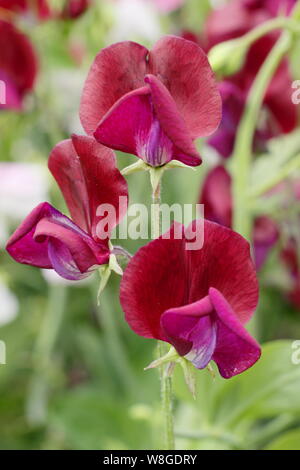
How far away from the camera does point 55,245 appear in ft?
1.51

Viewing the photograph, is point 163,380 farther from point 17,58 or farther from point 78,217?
point 17,58

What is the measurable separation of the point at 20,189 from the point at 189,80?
0.50 meters

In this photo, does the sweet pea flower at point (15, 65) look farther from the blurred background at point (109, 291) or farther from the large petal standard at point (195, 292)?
the large petal standard at point (195, 292)

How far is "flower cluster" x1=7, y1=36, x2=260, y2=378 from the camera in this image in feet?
1.40

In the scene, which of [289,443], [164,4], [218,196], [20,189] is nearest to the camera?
[289,443]

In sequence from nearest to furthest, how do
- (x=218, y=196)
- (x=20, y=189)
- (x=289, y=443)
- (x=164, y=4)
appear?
(x=289, y=443) < (x=218, y=196) < (x=20, y=189) < (x=164, y=4)

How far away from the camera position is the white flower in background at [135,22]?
0.99 m

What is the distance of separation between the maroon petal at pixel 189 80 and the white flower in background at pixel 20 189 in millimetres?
479

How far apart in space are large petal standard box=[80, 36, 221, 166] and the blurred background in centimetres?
23

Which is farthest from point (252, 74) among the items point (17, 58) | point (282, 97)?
point (17, 58)

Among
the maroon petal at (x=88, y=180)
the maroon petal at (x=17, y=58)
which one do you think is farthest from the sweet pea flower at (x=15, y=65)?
the maroon petal at (x=88, y=180)

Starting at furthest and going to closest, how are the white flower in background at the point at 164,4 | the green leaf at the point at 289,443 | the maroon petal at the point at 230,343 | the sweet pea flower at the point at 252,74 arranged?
the white flower in background at the point at 164,4
the sweet pea flower at the point at 252,74
the green leaf at the point at 289,443
the maroon petal at the point at 230,343
